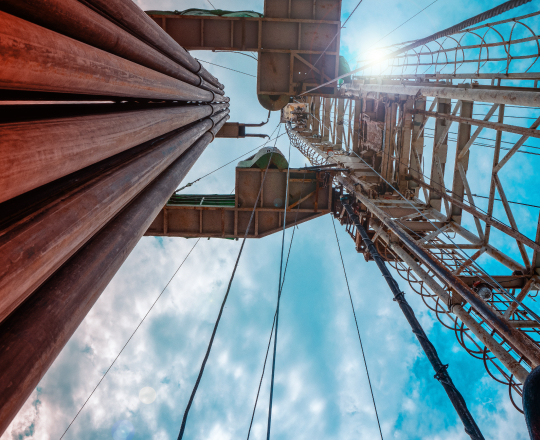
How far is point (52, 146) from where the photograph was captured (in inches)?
61.6

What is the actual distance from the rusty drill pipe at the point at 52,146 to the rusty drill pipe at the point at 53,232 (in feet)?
0.58

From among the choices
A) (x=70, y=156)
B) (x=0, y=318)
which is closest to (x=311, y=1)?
(x=70, y=156)

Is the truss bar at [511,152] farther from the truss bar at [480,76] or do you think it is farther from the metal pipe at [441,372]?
the metal pipe at [441,372]

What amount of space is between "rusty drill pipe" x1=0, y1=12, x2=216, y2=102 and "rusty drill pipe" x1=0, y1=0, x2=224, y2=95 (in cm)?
16

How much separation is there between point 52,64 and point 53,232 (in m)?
0.89

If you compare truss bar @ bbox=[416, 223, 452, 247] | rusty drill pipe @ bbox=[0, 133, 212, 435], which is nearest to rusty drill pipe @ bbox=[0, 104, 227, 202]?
rusty drill pipe @ bbox=[0, 133, 212, 435]

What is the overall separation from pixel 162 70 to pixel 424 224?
6763mm

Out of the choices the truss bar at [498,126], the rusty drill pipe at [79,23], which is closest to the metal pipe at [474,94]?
Result: the truss bar at [498,126]

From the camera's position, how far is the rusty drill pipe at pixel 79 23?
64.2 inches

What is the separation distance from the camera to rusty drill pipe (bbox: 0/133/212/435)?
1.43 m

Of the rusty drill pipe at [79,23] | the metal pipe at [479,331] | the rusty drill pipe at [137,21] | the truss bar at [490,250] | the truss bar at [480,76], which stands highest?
the truss bar at [480,76]

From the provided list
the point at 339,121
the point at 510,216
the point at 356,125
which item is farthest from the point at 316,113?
the point at 510,216

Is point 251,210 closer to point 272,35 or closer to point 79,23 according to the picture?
point 272,35

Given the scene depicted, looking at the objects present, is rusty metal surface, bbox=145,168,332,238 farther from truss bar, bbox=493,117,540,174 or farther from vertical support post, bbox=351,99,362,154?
truss bar, bbox=493,117,540,174
